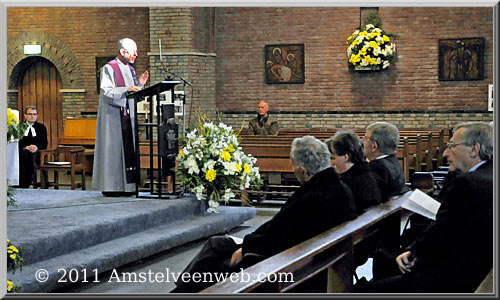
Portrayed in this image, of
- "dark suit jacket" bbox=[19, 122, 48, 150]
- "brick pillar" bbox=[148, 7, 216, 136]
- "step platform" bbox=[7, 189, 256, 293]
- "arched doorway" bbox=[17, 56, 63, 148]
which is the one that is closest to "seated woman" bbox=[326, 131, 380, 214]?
"step platform" bbox=[7, 189, 256, 293]

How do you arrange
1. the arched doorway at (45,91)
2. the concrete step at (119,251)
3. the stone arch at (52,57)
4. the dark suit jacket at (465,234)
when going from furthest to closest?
1. the arched doorway at (45,91)
2. the stone arch at (52,57)
3. the concrete step at (119,251)
4. the dark suit jacket at (465,234)

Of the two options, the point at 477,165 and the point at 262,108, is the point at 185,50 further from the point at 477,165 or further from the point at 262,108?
the point at 477,165

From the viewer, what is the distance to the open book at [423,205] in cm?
418

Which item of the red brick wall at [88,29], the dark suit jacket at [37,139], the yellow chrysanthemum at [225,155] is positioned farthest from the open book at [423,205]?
the red brick wall at [88,29]

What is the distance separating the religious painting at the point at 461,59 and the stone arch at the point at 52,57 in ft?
24.6

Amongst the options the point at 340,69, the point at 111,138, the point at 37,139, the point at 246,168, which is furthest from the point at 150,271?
the point at 340,69

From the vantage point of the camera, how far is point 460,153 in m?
3.39

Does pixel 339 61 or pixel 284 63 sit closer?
pixel 339 61

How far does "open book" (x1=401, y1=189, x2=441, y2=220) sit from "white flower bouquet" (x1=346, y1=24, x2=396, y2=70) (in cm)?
967

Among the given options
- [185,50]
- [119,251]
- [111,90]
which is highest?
[185,50]

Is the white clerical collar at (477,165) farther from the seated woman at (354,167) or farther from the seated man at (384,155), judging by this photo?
the seated man at (384,155)

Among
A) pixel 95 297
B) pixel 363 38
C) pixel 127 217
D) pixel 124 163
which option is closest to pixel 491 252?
pixel 95 297

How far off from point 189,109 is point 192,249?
296 inches

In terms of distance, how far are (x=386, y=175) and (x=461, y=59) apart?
30.8 ft
